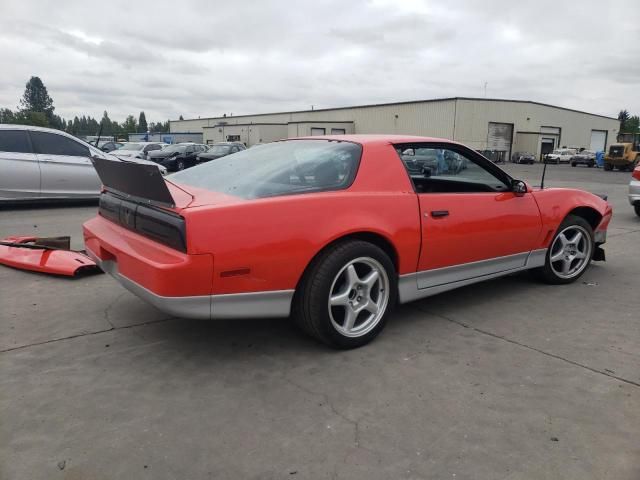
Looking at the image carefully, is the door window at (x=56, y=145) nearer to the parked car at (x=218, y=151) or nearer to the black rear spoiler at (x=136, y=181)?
the black rear spoiler at (x=136, y=181)

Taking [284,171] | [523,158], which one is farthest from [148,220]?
[523,158]

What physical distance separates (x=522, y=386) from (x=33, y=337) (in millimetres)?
2994

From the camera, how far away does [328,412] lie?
2.36 meters

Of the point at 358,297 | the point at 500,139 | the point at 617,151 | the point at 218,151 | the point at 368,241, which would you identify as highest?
the point at 500,139

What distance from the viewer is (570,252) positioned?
14.8ft

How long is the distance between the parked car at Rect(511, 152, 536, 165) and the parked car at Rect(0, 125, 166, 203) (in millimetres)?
Answer: 42735

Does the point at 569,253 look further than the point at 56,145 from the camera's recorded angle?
No

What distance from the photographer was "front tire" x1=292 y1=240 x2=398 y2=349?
111 inches

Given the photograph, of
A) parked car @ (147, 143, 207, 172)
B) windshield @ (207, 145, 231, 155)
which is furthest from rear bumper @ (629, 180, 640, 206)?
parked car @ (147, 143, 207, 172)

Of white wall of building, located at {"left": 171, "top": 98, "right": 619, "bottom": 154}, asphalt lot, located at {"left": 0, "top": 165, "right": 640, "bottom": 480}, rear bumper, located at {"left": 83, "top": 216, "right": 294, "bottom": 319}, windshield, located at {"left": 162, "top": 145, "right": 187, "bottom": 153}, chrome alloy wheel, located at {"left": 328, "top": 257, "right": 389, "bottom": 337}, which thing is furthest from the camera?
white wall of building, located at {"left": 171, "top": 98, "right": 619, "bottom": 154}

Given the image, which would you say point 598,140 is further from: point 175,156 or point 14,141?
point 14,141

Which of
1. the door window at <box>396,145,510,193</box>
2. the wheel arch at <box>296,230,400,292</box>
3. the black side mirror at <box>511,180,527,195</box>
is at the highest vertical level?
the door window at <box>396,145,510,193</box>

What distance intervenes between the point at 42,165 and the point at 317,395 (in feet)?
26.3

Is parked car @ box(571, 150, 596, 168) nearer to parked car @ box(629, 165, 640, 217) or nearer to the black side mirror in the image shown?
parked car @ box(629, 165, 640, 217)
